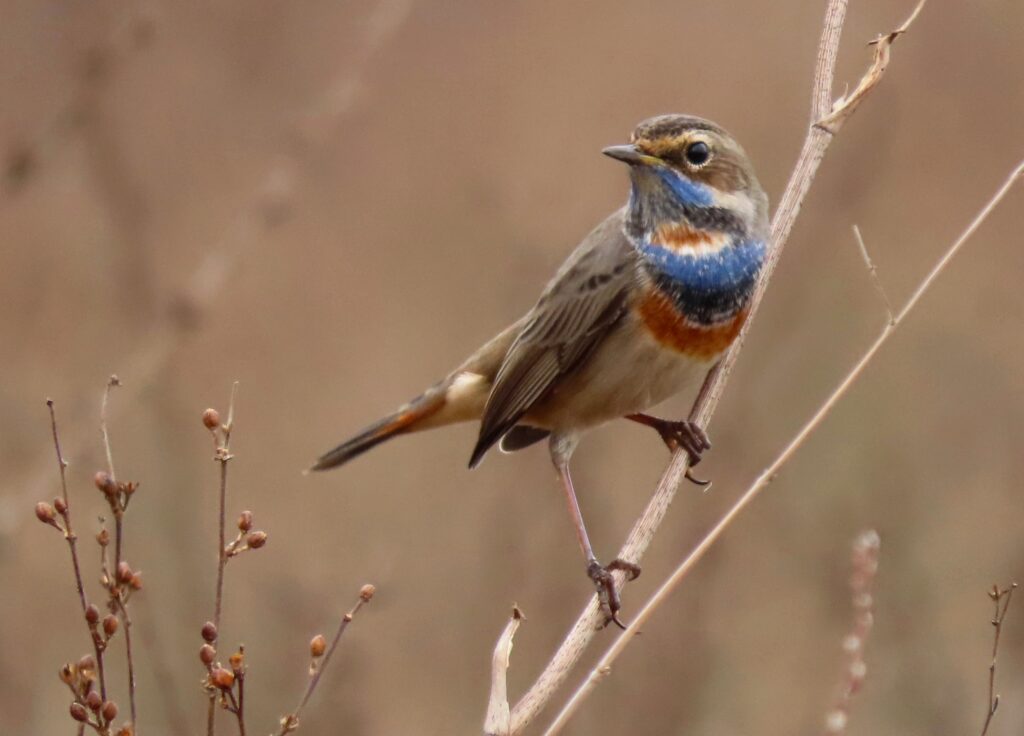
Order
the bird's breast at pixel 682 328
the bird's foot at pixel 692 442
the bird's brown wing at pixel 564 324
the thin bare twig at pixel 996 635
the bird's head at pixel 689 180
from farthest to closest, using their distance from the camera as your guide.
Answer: the bird's brown wing at pixel 564 324 < the bird's breast at pixel 682 328 < the bird's head at pixel 689 180 < the bird's foot at pixel 692 442 < the thin bare twig at pixel 996 635

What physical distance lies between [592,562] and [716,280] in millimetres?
1006

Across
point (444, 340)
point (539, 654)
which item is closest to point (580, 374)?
point (539, 654)

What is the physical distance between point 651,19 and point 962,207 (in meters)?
3.90

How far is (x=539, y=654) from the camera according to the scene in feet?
20.5

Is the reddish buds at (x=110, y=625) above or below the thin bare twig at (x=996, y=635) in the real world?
above

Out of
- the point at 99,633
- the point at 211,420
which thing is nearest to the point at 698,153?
the point at 211,420

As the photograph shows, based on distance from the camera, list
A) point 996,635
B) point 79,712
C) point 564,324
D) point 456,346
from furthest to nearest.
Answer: point 456,346 < point 564,324 < point 996,635 < point 79,712

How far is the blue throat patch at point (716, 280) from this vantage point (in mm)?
5172

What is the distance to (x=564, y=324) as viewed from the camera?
5578 mm

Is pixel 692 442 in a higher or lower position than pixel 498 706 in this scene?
lower

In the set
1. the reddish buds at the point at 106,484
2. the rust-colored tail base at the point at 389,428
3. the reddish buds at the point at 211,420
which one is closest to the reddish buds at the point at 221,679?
the reddish buds at the point at 106,484

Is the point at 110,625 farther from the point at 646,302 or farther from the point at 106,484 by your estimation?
the point at 646,302

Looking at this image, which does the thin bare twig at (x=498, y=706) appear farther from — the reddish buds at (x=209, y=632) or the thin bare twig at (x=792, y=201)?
the reddish buds at (x=209, y=632)

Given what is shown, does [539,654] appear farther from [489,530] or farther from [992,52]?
[992,52]
